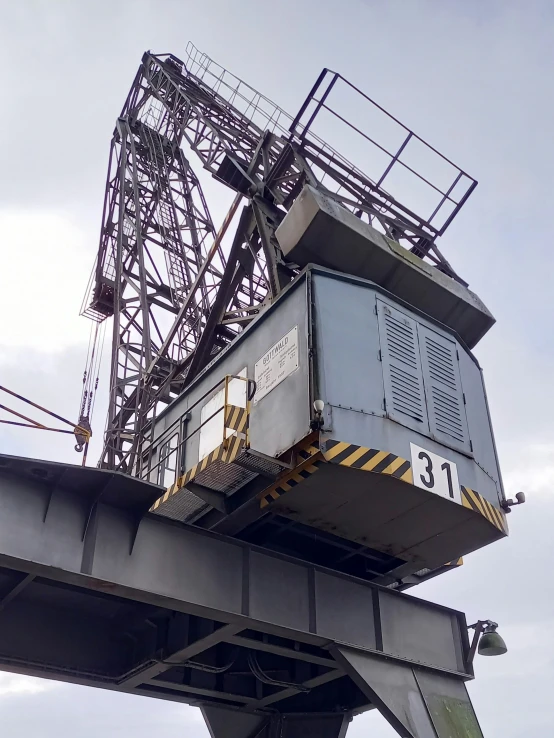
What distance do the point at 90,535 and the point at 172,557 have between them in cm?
122

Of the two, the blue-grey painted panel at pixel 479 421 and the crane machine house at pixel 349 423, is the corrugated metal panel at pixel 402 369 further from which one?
the blue-grey painted panel at pixel 479 421

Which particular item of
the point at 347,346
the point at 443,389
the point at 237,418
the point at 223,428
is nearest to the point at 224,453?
the point at 223,428

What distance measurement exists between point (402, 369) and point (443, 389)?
88cm

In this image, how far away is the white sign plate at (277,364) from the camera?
412 inches

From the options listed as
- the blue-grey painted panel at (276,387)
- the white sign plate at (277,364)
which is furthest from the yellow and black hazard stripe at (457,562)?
the white sign plate at (277,364)

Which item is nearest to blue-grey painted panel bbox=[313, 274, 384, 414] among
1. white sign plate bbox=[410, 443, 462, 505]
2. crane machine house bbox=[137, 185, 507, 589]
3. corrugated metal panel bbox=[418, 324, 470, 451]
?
crane machine house bbox=[137, 185, 507, 589]

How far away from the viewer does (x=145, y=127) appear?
23.8 m

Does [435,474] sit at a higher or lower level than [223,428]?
lower

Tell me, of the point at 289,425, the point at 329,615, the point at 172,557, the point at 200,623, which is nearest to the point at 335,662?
the point at 329,615

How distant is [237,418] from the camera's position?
1039cm

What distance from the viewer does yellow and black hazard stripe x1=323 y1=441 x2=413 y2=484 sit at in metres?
9.26

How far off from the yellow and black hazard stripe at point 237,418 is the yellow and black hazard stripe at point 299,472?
0.90 m

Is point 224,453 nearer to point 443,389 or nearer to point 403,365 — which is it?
point 403,365

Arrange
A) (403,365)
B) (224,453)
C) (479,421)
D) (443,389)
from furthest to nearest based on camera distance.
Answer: (479,421), (443,389), (403,365), (224,453)
